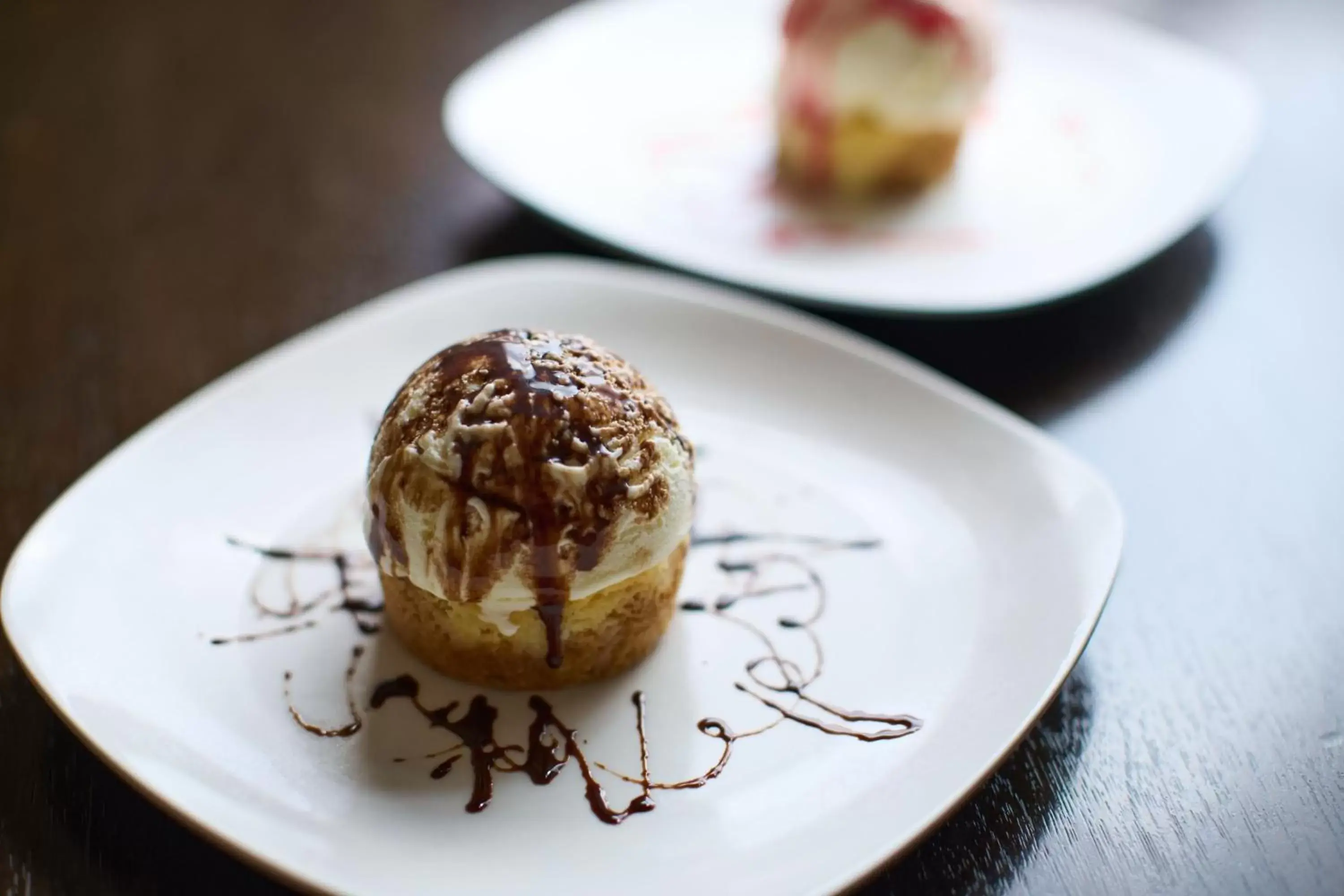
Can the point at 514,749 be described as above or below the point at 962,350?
below

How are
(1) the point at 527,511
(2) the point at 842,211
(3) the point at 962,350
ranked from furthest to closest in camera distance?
(2) the point at 842,211 < (3) the point at 962,350 < (1) the point at 527,511

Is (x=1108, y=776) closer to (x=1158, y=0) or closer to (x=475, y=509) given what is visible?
(x=475, y=509)

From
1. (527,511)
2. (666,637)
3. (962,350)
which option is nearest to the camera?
(527,511)

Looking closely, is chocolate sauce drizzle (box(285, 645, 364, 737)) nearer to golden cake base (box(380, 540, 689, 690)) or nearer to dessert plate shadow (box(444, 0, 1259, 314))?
golden cake base (box(380, 540, 689, 690))

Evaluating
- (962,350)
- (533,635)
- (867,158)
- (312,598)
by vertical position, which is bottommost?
(312,598)

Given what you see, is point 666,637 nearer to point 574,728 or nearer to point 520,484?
point 574,728

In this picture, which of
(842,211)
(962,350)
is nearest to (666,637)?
(962,350)

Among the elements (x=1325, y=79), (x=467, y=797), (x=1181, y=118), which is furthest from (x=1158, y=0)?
(x=467, y=797)
